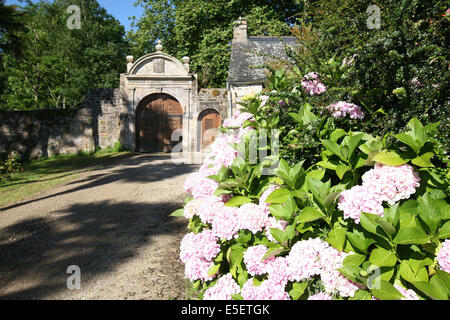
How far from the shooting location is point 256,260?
154cm

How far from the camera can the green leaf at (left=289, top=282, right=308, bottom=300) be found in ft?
4.61

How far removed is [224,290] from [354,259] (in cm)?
72

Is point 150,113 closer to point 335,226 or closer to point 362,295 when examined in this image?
point 335,226

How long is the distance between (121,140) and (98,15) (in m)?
26.4

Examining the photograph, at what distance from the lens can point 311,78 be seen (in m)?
2.22

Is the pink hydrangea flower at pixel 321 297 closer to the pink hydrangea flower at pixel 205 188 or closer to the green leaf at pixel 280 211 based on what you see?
the green leaf at pixel 280 211

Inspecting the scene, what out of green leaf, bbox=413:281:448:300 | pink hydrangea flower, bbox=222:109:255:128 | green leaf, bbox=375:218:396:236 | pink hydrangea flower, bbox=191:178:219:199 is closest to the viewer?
green leaf, bbox=413:281:448:300

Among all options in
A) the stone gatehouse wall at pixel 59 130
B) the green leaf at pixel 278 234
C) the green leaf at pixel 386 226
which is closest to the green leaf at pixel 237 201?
the green leaf at pixel 278 234

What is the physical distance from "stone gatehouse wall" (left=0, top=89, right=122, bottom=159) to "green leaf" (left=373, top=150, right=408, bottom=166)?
16467mm

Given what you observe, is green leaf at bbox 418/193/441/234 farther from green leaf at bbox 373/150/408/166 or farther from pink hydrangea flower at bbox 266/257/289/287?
pink hydrangea flower at bbox 266/257/289/287

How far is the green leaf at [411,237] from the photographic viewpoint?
1114 mm

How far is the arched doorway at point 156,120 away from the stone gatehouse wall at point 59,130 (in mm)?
1234

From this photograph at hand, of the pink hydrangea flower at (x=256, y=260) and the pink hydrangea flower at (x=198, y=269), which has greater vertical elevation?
the pink hydrangea flower at (x=256, y=260)

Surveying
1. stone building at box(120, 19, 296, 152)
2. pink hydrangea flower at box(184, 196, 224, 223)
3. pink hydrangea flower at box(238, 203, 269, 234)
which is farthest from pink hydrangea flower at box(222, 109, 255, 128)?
stone building at box(120, 19, 296, 152)
